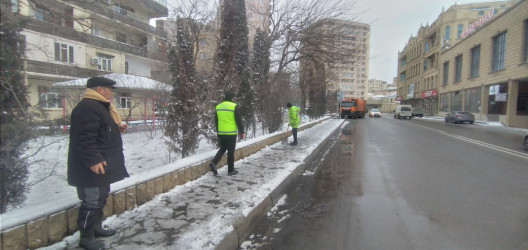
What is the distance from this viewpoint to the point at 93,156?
249cm

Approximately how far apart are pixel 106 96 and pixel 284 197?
3.27m

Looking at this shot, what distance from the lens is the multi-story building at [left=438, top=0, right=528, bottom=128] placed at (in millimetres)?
24116

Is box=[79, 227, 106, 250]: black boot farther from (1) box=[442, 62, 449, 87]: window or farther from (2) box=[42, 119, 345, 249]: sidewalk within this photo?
(1) box=[442, 62, 449, 87]: window

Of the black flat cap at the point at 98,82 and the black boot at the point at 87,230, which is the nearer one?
the black boot at the point at 87,230

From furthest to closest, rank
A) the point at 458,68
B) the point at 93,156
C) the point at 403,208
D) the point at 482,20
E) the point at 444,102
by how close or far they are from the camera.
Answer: the point at 444,102
the point at 458,68
the point at 482,20
the point at 403,208
the point at 93,156

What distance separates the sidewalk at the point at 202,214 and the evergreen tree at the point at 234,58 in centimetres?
312

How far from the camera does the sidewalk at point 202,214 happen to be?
9.33 ft

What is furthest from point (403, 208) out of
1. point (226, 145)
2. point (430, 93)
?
point (430, 93)

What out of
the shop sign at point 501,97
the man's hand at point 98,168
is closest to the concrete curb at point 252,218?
the man's hand at point 98,168

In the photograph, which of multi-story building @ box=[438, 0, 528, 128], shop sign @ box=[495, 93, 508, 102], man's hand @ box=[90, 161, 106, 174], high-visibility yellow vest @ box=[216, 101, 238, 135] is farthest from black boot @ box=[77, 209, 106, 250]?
shop sign @ box=[495, 93, 508, 102]

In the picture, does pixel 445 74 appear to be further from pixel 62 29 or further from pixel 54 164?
pixel 54 164

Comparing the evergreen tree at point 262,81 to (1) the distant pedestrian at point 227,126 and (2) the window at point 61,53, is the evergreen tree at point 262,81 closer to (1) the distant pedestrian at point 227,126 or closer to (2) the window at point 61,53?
(1) the distant pedestrian at point 227,126

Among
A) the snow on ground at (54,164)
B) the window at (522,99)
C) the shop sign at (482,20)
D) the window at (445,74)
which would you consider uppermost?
the shop sign at (482,20)

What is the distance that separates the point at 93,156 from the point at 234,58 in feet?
21.3
